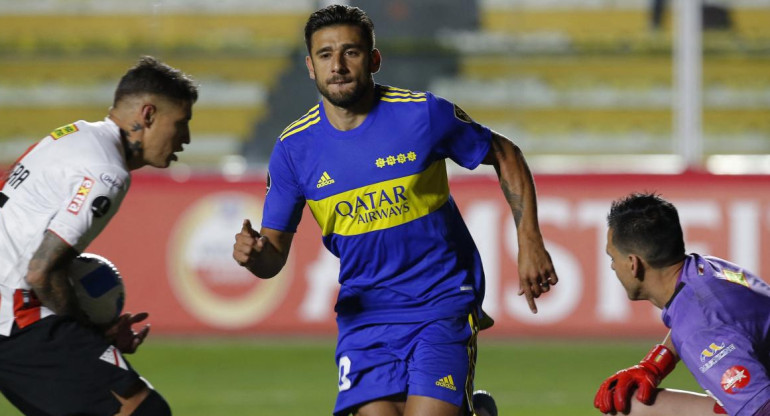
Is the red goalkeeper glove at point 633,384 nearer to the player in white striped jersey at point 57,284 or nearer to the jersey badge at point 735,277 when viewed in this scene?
the jersey badge at point 735,277

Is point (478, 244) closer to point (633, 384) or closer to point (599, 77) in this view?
point (599, 77)

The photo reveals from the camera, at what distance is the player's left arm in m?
5.25

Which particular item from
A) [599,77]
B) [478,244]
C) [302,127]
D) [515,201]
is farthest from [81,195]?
[599,77]

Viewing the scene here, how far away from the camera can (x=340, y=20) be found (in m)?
5.45

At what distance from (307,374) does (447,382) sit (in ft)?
16.3

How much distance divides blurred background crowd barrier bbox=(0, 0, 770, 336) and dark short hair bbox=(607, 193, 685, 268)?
6.37 meters

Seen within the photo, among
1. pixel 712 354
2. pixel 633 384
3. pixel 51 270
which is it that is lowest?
pixel 633 384

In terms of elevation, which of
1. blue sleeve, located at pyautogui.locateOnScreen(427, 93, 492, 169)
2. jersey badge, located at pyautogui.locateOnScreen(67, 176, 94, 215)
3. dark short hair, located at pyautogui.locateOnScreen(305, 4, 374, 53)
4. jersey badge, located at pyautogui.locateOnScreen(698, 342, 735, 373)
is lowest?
jersey badge, located at pyautogui.locateOnScreen(698, 342, 735, 373)

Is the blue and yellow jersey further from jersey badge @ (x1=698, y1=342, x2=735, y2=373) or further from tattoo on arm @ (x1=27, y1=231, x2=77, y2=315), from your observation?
jersey badge @ (x1=698, y1=342, x2=735, y2=373)

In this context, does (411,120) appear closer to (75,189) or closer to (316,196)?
(316,196)

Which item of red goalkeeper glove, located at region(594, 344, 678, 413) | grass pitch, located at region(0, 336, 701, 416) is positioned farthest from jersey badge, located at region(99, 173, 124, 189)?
grass pitch, located at region(0, 336, 701, 416)

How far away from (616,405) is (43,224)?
8.41ft

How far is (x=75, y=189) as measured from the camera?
5184mm

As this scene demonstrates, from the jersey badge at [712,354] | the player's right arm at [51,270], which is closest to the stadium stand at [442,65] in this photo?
the player's right arm at [51,270]
